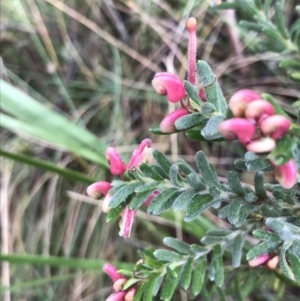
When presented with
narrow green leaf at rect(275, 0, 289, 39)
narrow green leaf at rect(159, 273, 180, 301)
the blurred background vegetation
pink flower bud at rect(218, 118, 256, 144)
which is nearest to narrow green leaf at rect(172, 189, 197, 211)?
narrow green leaf at rect(159, 273, 180, 301)

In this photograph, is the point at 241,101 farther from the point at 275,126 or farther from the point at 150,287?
the point at 150,287

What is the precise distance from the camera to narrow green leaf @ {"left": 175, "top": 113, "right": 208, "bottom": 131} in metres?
0.51

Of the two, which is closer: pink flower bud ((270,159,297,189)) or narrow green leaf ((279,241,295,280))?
pink flower bud ((270,159,297,189))

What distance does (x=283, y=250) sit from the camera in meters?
0.57

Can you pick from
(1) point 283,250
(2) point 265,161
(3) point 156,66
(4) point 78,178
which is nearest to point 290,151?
(2) point 265,161

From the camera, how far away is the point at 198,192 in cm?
63

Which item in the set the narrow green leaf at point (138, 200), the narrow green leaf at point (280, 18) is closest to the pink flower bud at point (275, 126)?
the narrow green leaf at point (138, 200)

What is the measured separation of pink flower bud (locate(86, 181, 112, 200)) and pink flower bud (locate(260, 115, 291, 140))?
11.0 inches

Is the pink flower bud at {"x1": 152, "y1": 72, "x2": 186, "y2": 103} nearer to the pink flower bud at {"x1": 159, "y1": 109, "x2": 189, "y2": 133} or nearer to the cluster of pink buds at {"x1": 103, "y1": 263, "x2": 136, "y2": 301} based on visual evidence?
the pink flower bud at {"x1": 159, "y1": 109, "x2": 189, "y2": 133}

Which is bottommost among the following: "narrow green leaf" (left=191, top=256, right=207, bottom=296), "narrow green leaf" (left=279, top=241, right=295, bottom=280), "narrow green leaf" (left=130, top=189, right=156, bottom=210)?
"narrow green leaf" (left=191, top=256, right=207, bottom=296)

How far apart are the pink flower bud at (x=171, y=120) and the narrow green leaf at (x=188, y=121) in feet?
0.05

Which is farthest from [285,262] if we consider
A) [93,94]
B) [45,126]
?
[93,94]

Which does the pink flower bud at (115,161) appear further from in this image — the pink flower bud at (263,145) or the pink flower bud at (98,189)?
the pink flower bud at (263,145)

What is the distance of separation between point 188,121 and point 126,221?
0.51ft
